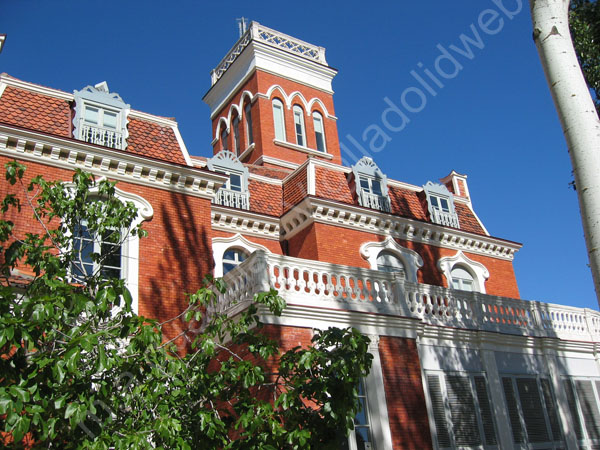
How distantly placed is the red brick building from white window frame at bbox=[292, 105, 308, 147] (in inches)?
341

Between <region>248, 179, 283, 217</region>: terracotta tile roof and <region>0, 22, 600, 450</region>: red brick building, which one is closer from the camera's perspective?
<region>0, 22, 600, 450</region>: red brick building

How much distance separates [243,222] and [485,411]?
9.18 meters

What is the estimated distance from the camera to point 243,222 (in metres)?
19.9

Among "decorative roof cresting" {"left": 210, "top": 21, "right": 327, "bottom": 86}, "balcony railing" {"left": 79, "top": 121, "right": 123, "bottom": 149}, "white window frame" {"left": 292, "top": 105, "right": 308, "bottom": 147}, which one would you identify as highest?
"decorative roof cresting" {"left": 210, "top": 21, "right": 327, "bottom": 86}

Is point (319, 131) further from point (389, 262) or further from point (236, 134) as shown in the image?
point (389, 262)

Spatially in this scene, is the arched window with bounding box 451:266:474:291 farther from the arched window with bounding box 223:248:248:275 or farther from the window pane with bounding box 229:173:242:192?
the window pane with bounding box 229:173:242:192

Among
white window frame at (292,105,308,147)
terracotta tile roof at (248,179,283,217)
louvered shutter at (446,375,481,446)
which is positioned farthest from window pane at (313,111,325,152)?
louvered shutter at (446,375,481,446)

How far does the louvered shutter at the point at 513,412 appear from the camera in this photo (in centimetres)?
1532

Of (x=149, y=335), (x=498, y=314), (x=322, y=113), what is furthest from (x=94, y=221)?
(x=322, y=113)

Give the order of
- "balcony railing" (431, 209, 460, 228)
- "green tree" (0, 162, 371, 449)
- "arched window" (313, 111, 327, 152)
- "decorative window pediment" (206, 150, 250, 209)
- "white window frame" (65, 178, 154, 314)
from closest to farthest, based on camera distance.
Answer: "green tree" (0, 162, 371, 449) < "white window frame" (65, 178, 154, 314) < "decorative window pediment" (206, 150, 250, 209) < "balcony railing" (431, 209, 460, 228) < "arched window" (313, 111, 327, 152)

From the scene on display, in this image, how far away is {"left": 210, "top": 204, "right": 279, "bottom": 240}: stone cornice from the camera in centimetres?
1928

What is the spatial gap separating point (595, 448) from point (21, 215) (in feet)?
51.1

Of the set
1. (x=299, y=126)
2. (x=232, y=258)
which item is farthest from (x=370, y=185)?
(x=299, y=126)

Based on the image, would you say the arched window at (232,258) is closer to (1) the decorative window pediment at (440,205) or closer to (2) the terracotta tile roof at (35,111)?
(2) the terracotta tile roof at (35,111)
